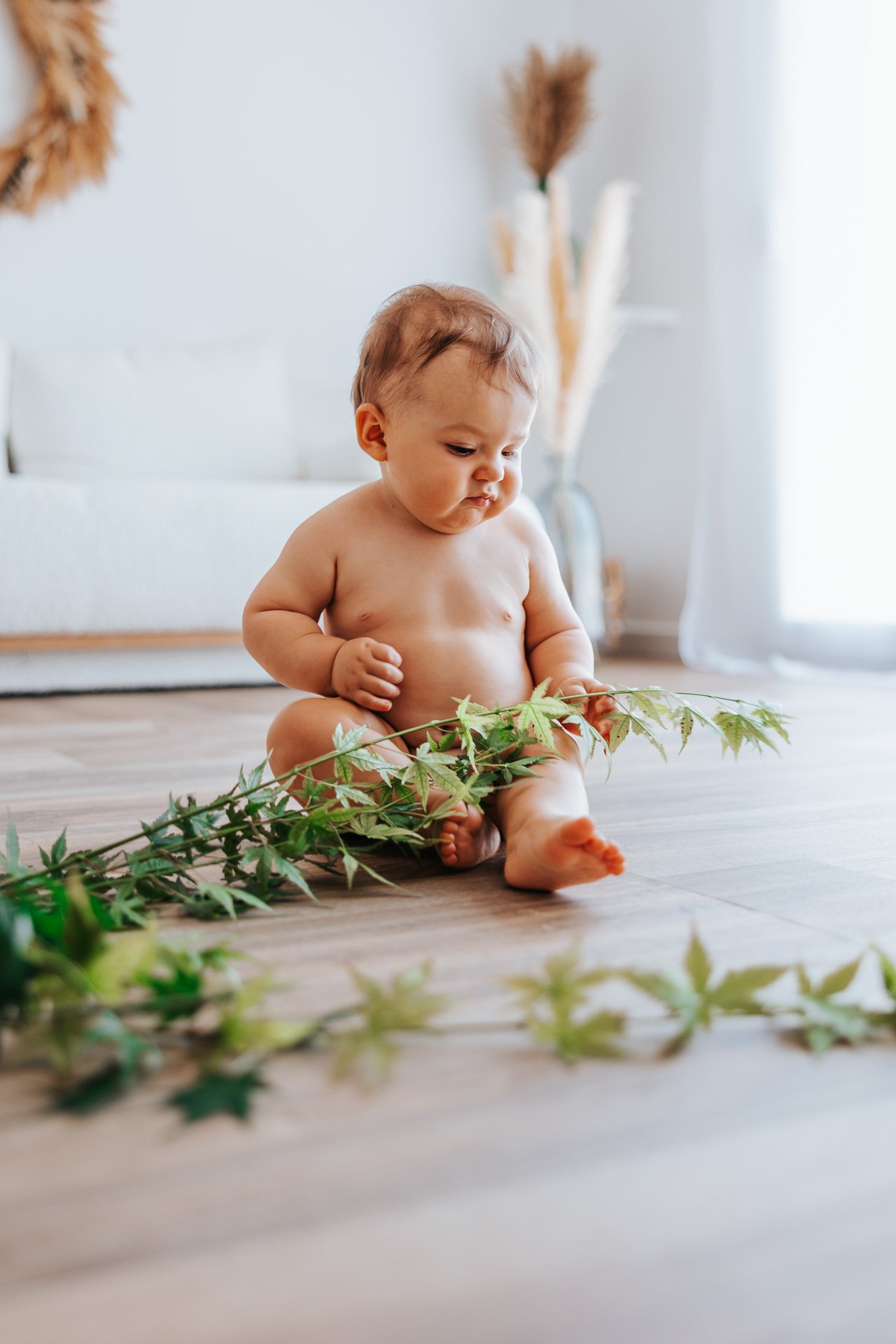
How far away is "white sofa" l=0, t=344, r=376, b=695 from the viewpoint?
2.21 meters

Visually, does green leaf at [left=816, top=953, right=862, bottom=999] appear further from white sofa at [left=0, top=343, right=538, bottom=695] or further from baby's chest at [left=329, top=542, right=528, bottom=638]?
white sofa at [left=0, top=343, right=538, bottom=695]

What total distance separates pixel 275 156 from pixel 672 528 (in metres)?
1.52

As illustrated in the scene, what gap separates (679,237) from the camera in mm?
3312

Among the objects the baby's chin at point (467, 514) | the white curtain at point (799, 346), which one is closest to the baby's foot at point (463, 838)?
the baby's chin at point (467, 514)

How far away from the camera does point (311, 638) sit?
961 millimetres

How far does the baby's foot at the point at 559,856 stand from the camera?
72cm

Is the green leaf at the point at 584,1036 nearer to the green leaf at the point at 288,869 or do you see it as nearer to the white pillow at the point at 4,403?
the green leaf at the point at 288,869

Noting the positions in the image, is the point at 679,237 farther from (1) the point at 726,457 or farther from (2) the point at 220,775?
(2) the point at 220,775

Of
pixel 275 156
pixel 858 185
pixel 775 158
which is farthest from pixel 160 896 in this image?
pixel 275 156

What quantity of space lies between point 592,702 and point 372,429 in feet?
0.96

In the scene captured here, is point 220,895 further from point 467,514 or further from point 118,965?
point 467,514

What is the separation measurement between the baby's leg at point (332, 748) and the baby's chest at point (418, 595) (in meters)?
0.08

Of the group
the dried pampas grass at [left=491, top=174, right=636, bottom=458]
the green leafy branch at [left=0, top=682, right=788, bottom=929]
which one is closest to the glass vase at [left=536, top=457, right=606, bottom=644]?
the dried pampas grass at [left=491, top=174, right=636, bottom=458]

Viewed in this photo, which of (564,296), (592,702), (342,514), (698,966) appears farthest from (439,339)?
(564,296)
